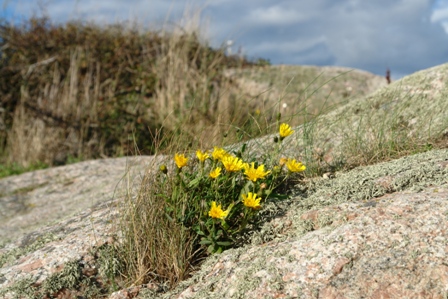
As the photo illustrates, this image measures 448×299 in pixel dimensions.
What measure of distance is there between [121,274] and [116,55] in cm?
822

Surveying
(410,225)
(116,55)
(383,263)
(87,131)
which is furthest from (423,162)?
(116,55)

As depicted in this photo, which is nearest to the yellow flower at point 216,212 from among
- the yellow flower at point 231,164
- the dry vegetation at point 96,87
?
the yellow flower at point 231,164

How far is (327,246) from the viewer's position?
2320mm

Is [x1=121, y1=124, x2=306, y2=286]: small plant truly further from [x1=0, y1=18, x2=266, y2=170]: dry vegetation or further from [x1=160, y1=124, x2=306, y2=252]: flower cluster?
[x1=0, y1=18, x2=266, y2=170]: dry vegetation

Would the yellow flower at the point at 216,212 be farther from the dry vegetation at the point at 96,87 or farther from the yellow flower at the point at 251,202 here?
the dry vegetation at the point at 96,87

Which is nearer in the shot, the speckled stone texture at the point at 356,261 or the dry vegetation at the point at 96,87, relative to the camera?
the speckled stone texture at the point at 356,261

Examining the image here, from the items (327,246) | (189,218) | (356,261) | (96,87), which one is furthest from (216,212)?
(96,87)

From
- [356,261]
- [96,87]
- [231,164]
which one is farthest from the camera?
[96,87]

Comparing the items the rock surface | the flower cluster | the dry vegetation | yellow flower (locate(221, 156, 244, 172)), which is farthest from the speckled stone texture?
the dry vegetation

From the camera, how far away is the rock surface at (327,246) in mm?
2156

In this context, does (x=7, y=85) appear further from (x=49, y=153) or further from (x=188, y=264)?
(x=188, y=264)

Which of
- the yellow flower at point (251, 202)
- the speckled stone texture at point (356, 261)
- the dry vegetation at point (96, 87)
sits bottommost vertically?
the speckled stone texture at point (356, 261)

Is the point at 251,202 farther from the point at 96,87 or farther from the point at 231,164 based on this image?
the point at 96,87

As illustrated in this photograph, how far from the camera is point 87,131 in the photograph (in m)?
8.84
